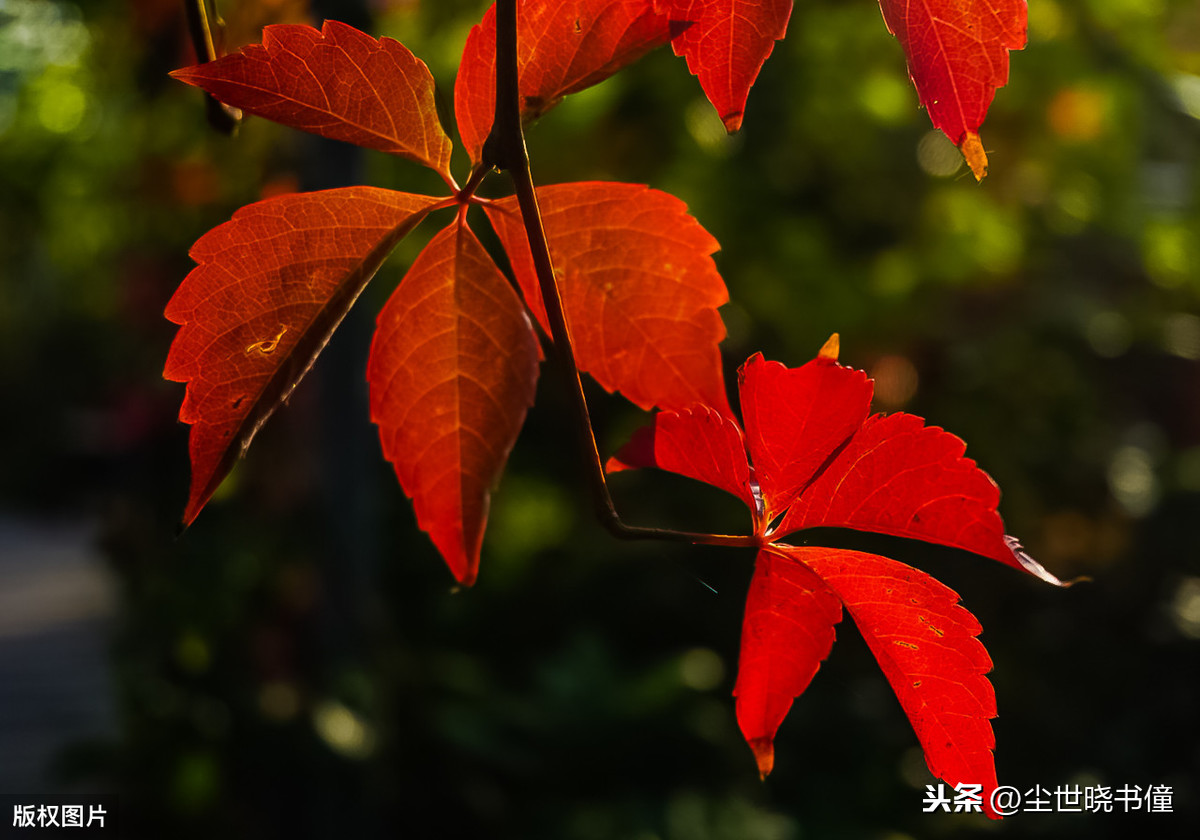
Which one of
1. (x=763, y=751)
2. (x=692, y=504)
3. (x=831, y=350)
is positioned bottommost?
(x=692, y=504)

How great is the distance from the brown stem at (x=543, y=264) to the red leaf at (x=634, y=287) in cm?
5

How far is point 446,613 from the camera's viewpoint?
8.36 feet

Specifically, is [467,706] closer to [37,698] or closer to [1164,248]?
[1164,248]

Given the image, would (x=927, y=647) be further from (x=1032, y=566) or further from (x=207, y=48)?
(x=207, y=48)

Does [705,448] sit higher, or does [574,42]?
[574,42]

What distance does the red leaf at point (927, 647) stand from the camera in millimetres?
252

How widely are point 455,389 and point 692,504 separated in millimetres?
2157

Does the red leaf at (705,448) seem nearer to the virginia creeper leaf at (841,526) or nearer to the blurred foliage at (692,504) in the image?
the virginia creeper leaf at (841,526)

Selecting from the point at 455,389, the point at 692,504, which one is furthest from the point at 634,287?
the point at 692,504

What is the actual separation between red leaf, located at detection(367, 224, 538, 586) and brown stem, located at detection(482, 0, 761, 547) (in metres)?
0.05

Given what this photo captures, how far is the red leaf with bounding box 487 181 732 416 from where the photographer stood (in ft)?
0.95

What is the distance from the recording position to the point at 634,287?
0.30m

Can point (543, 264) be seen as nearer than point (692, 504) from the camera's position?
Yes

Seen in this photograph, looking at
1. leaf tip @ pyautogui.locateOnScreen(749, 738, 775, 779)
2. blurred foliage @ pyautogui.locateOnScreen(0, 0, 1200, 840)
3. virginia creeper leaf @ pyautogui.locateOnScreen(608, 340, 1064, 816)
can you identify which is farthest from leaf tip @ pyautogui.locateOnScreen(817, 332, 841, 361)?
blurred foliage @ pyautogui.locateOnScreen(0, 0, 1200, 840)
